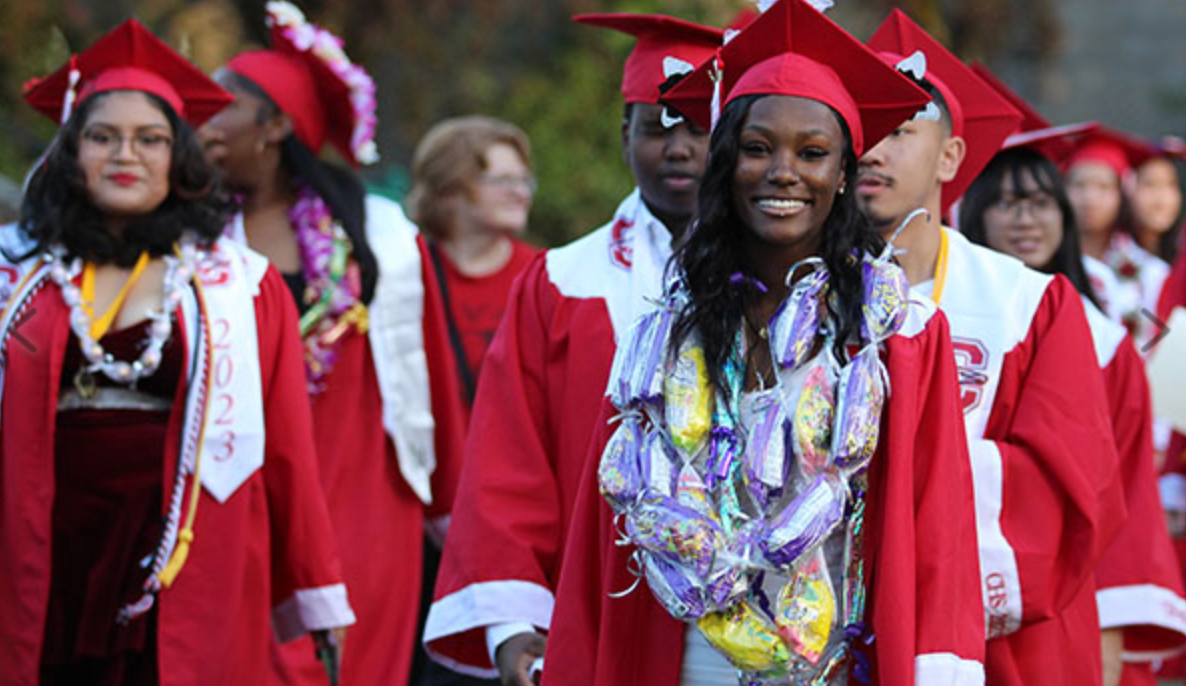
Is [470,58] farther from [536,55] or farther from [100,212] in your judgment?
[100,212]

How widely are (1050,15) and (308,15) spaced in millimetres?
6650

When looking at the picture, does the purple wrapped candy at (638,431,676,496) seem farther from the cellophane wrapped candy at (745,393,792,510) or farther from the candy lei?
the cellophane wrapped candy at (745,393,792,510)

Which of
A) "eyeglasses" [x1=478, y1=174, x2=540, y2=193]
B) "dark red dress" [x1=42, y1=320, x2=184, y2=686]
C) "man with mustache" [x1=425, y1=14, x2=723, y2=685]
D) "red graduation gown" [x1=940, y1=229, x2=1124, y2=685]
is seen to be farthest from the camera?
"eyeglasses" [x1=478, y1=174, x2=540, y2=193]

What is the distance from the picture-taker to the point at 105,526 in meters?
5.50

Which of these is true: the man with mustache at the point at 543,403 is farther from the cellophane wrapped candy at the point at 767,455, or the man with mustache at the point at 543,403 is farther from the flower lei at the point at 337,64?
the flower lei at the point at 337,64

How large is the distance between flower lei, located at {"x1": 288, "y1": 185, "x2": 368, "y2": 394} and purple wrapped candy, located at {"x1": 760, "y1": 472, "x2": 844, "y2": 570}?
10.7ft

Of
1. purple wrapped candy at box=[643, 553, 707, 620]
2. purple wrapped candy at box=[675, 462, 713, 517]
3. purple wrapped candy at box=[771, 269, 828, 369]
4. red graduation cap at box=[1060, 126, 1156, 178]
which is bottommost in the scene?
purple wrapped candy at box=[643, 553, 707, 620]

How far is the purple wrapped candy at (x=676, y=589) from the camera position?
145 inches

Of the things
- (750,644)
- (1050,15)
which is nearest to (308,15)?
(1050,15)

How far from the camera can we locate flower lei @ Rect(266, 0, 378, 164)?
706 cm

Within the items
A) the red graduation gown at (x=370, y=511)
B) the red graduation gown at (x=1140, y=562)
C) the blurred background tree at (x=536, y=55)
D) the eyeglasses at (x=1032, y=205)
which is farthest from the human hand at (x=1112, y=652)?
the blurred background tree at (x=536, y=55)

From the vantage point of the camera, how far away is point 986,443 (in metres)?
4.50

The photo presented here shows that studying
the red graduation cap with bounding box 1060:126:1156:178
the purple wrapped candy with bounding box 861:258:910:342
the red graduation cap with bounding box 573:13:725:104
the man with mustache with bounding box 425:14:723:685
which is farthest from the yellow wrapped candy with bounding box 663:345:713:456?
the red graduation cap with bounding box 1060:126:1156:178

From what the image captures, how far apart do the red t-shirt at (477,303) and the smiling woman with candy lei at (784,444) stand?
157 inches
